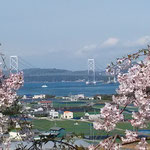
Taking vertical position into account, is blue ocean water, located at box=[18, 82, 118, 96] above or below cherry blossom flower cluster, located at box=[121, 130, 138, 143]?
below

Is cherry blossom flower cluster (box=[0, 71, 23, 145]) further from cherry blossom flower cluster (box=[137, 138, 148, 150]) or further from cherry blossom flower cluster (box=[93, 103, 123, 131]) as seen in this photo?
cherry blossom flower cluster (box=[137, 138, 148, 150])

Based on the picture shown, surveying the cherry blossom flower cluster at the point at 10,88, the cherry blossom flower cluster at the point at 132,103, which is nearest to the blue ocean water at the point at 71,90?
the cherry blossom flower cluster at the point at 10,88

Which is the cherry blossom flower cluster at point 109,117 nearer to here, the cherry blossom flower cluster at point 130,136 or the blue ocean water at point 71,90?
the cherry blossom flower cluster at point 130,136

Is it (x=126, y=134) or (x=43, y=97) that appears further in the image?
(x=43, y=97)

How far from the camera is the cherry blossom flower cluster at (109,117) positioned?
1297 mm

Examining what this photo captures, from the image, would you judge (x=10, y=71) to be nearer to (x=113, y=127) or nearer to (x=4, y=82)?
(x=4, y=82)

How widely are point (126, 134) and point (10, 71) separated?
747 millimetres

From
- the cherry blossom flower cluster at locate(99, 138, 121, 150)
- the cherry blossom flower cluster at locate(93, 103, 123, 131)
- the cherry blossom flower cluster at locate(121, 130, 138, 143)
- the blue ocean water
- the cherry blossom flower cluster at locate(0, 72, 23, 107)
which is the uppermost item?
the cherry blossom flower cluster at locate(0, 72, 23, 107)

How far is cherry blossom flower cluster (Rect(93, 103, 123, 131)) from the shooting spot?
1.30 metres

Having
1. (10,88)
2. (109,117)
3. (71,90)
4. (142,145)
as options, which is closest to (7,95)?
(10,88)

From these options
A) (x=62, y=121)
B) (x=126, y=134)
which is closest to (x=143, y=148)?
(x=126, y=134)

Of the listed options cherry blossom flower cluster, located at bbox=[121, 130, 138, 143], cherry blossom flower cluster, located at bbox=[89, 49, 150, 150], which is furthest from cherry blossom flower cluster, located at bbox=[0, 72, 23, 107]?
cherry blossom flower cluster, located at bbox=[121, 130, 138, 143]

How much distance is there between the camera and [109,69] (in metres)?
1.74

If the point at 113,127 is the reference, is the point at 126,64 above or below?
above
